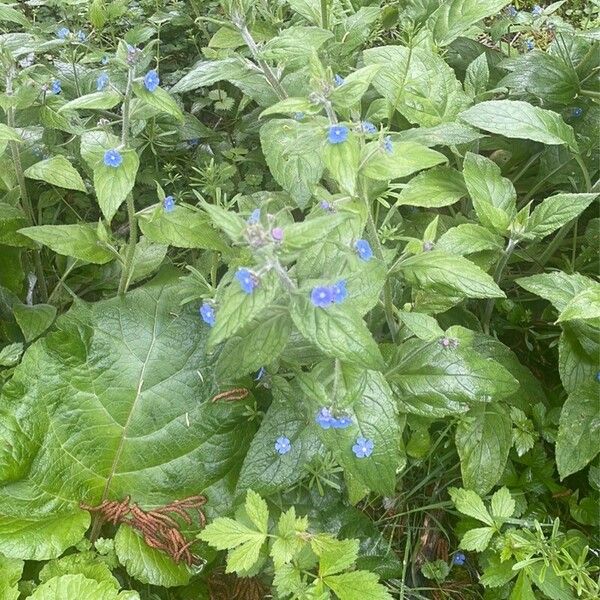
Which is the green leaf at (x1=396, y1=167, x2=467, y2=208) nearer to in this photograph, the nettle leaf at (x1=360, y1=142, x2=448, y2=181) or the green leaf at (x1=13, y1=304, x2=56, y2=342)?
the nettle leaf at (x1=360, y1=142, x2=448, y2=181)

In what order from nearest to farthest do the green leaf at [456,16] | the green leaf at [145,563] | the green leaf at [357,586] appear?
the green leaf at [357,586] < the green leaf at [145,563] < the green leaf at [456,16]

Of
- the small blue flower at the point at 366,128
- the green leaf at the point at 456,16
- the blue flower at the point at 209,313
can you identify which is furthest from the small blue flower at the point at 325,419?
the green leaf at the point at 456,16

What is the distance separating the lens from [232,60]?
224 centimetres

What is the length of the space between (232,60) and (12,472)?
1511 mm

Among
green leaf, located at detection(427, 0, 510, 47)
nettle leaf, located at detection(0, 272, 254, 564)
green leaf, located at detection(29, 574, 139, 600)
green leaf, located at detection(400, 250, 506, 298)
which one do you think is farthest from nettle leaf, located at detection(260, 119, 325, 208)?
green leaf, located at detection(29, 574, 139, 600)

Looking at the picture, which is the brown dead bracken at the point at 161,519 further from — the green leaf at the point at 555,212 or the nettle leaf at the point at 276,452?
the green leaf at the point at 555,212

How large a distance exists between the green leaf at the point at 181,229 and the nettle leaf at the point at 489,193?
0.84 metres

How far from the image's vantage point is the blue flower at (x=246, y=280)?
1433mm

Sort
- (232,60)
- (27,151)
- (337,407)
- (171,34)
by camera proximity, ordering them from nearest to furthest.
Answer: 1. (337,407)
2. (232,60)
3. (27,151)
4. (171,34)

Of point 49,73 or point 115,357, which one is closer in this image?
point 115,357

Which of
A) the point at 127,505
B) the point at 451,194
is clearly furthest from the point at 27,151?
the point at 451,194

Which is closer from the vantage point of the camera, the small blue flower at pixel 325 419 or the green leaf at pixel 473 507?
the small blue flower at pixel 325 419

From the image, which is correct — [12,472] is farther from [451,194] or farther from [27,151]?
[451,194]

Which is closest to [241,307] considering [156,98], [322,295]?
[322,295]
